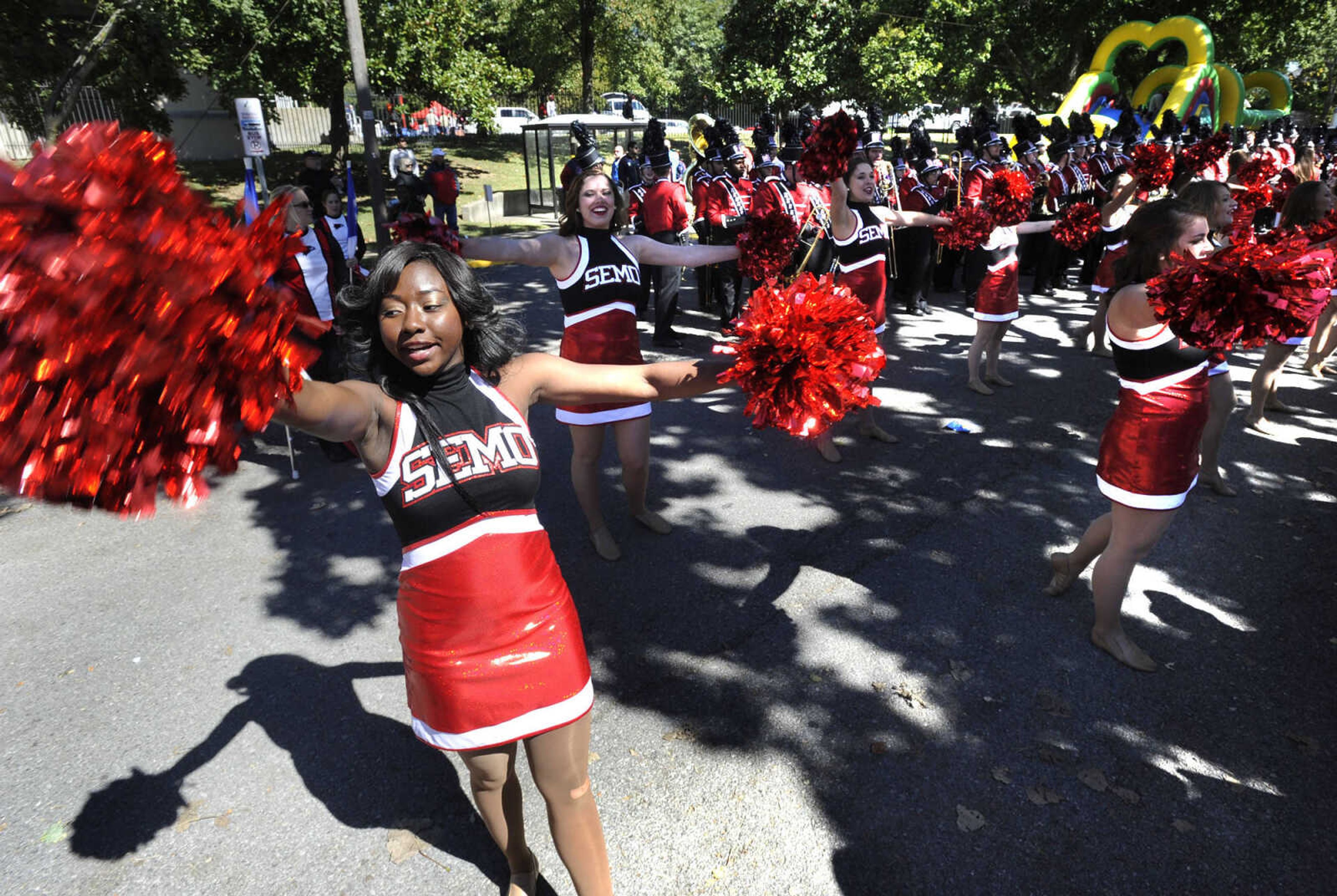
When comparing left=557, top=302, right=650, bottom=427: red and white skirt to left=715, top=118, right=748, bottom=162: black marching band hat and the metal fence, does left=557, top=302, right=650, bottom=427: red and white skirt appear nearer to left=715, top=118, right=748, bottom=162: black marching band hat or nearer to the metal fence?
left=715, top=118, right=748, bottom=162: black marching band hat

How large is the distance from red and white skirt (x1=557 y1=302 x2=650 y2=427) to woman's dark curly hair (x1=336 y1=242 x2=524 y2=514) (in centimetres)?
195

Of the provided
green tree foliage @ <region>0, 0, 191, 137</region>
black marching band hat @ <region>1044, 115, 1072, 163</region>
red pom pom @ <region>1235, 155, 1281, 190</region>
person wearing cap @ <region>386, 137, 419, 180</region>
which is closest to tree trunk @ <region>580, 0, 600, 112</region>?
person wearing cap @ <region>386, 137, 419, 180</region>

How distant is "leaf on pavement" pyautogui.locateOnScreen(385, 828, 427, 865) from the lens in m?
2.84

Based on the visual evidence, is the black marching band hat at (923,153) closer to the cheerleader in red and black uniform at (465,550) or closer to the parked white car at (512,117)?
the cheerleader in red and black uniform at (465,550)

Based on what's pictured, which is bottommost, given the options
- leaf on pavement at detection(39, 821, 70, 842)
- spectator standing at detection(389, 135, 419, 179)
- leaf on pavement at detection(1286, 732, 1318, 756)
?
leaf on pavement at detection(39, 821, 70, 842)

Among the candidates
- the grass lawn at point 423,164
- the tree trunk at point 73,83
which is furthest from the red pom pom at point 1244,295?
the grass lawn at point 423,164

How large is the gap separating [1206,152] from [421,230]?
8.93 m

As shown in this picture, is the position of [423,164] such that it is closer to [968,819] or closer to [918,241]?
[918,241]

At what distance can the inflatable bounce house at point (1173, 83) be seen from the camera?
22.0 meters

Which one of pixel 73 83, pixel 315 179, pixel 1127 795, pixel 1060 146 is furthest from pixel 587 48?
pixel 1127 795

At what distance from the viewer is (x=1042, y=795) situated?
9.96 ft

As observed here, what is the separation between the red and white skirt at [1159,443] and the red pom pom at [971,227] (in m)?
3.17

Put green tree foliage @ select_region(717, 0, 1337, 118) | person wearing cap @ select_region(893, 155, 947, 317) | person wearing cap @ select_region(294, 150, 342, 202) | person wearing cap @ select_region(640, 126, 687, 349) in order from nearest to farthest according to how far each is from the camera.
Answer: person wearing cap @ select_region(294, 150, 342, 202) < person wearing cap @ select_region(640, 126, 687, 349) < person wearing cap @ select_region(893, 155, 947, 317) < green tree foliage @ select_region(717, 0, 1337, 118)

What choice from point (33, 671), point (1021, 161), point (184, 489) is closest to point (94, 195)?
point (184, 489)
